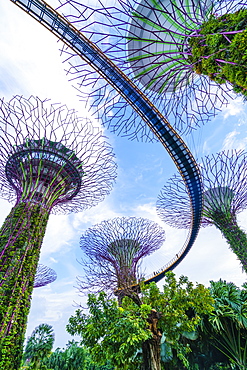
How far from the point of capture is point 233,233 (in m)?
13.2

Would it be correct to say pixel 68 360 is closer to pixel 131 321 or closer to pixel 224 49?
pixel 131 321

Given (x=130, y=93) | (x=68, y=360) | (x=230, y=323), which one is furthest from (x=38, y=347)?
(x=130, y=93)

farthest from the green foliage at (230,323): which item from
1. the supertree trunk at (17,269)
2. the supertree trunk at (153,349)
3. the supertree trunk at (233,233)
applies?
the supertree trunk at (17,269)

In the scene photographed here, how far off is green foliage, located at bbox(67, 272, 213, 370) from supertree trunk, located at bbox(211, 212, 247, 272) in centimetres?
549

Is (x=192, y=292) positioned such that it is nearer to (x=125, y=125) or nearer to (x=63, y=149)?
(x=125, y=125)

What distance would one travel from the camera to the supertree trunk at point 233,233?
12453 millimetres

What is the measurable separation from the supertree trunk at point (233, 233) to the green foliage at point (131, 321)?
549 cm

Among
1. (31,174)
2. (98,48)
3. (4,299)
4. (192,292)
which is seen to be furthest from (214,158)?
(4,299)

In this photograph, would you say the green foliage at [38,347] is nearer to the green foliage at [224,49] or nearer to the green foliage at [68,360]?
the green foliage at [68,360]

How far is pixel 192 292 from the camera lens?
8.20 meters

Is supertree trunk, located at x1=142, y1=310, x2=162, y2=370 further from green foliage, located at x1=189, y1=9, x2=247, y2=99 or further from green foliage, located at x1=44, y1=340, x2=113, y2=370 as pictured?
green foliage, located at x1=189, y1=9, x2=247, y2=99

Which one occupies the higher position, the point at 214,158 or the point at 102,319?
the point at 214,158

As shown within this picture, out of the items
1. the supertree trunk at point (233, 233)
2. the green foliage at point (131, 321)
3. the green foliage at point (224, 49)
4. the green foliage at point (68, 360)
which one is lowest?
the green foliage at point (68, 360)

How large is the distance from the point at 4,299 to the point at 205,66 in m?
8.60
